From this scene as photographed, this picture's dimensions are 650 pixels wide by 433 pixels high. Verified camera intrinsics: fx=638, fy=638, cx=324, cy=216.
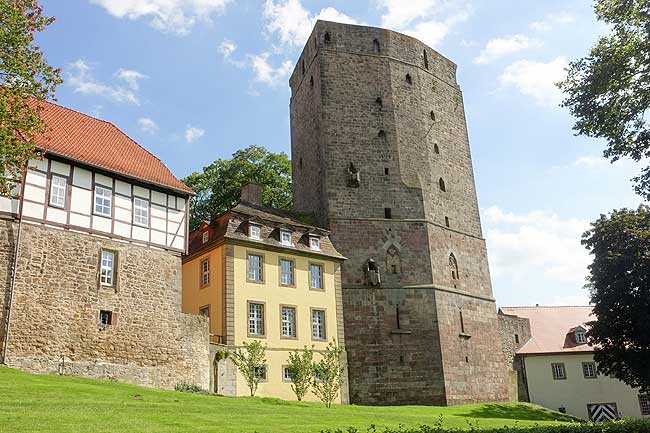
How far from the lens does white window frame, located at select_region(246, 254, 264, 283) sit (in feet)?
85.1

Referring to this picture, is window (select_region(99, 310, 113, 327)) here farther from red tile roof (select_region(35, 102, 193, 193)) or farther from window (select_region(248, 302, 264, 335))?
window (select_region(248, 302, 264, 335))

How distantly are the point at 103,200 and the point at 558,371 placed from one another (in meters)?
28.8

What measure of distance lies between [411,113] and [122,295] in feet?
65.1

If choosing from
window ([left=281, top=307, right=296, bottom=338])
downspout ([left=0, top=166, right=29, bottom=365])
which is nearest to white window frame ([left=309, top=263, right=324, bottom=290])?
window ([left=281, top=307, right=296, bottom=338])

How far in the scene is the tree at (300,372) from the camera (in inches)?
943

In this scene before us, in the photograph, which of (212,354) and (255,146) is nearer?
(212,354)

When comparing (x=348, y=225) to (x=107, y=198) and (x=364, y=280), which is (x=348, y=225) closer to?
(x=364, y=280)

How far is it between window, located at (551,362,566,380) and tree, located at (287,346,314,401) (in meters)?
19.6

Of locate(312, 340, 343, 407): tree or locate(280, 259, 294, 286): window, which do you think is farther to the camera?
locate(280, 259, 294, 286): window

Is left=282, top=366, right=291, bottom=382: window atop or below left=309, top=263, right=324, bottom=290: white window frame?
below

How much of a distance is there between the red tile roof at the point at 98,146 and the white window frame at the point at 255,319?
17.6 feet

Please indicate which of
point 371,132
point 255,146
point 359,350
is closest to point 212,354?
point 359,350

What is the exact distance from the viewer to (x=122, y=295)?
838 inches

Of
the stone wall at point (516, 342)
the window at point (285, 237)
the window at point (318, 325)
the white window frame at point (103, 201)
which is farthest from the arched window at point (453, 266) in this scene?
the white window frame at point (103, 201)
